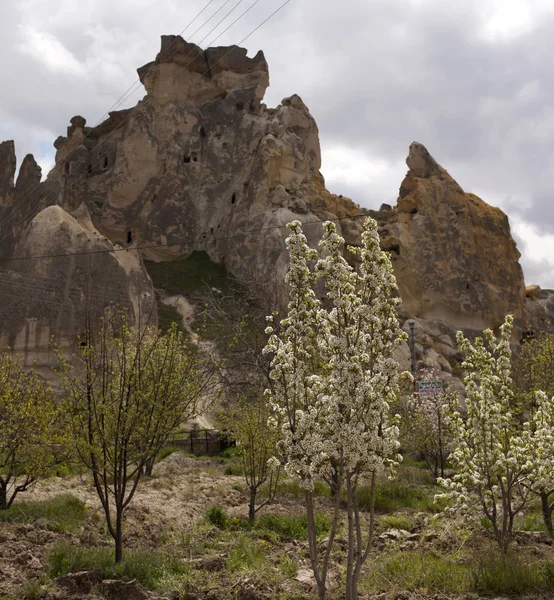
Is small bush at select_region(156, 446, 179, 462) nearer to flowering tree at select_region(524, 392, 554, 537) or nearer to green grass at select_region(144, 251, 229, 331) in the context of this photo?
flowering tree at select_region(524, 392, 554, 537)

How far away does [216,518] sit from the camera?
38.4 feet

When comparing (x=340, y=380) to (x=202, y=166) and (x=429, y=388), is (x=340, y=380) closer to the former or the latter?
(x=429, y=388)

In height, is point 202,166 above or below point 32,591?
above

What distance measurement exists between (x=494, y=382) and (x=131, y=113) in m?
54.1

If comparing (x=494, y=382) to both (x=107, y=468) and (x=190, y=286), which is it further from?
(x=190, y=286)

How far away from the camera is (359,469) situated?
5586mm

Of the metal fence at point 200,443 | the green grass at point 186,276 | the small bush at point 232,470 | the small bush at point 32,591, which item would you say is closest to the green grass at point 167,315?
the green grass at point 186,276

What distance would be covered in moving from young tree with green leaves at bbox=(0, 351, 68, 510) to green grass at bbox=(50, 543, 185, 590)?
7.46 feet

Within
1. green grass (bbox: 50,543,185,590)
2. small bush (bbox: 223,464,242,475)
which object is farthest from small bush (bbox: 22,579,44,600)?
small bush (bbox: 223,464,242,475)

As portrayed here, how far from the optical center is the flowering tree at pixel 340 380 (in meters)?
5.44

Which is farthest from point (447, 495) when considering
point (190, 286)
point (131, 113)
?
point (131, 113)

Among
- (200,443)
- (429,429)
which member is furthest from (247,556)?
(200,443)

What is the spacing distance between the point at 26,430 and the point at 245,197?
40.6m

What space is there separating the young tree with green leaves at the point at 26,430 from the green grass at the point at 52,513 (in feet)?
1.76
